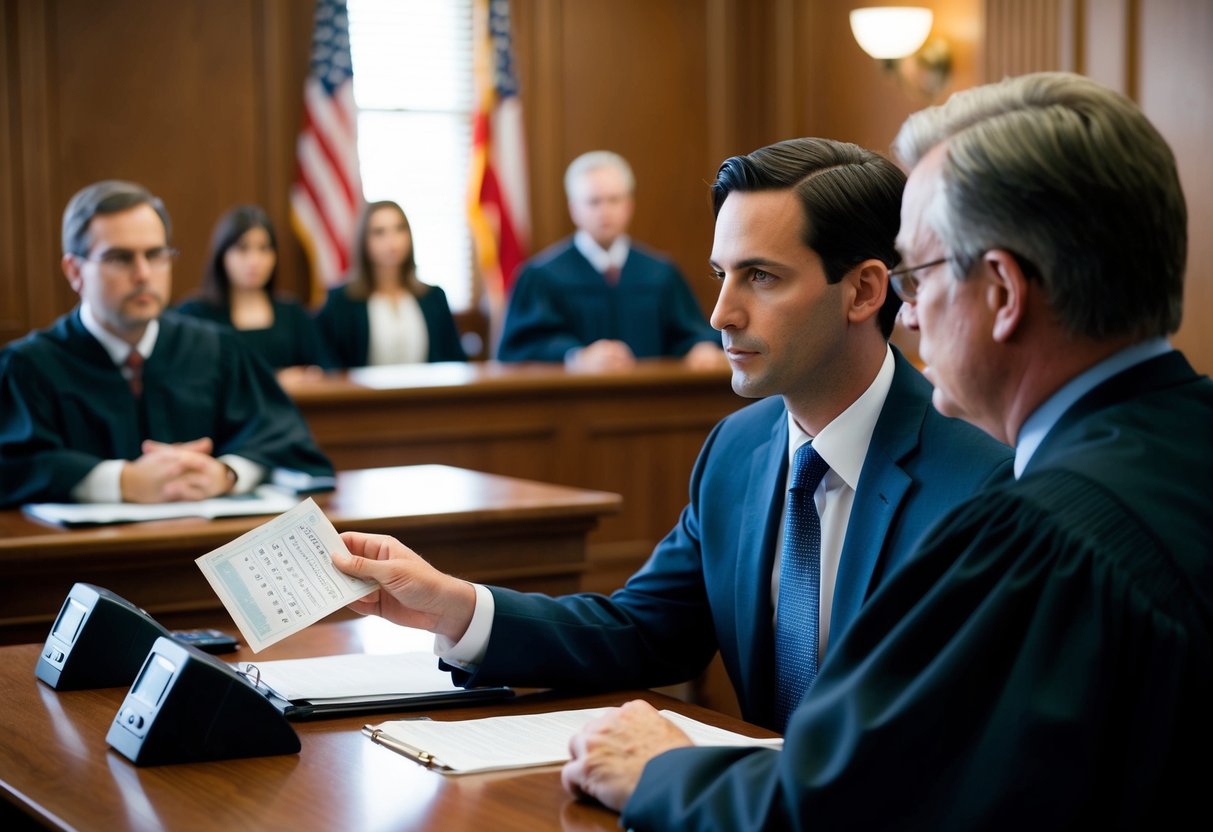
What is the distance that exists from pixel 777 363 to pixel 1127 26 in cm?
546

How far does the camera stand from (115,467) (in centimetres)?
400

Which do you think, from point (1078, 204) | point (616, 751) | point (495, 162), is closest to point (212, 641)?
point (616, 751)

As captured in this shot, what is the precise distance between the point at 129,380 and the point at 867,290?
2.82 m

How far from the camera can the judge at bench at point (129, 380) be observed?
14.0 ft

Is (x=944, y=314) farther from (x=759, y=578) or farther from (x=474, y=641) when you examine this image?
(x=474, y=641)

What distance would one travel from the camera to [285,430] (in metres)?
4.45

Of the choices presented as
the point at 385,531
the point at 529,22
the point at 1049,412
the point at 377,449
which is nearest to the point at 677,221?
the point at 529,22

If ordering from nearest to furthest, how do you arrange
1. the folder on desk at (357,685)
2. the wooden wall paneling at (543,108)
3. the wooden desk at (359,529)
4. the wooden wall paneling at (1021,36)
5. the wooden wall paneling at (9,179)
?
the folder on desk at (357,685), the wooden desk at (359,529), the wooden wall paneling at (1021,36), the wooden wall paneling at (9,179), the wooden wall paneling at (543,108)

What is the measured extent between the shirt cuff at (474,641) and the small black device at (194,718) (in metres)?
0.35

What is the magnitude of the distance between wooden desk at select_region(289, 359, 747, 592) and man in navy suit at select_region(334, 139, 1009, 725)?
363cm

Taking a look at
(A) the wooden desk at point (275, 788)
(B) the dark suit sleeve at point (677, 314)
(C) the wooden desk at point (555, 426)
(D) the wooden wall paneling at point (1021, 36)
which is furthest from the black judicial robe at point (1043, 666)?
(B) the dark suit sleeve at point (677, 314)

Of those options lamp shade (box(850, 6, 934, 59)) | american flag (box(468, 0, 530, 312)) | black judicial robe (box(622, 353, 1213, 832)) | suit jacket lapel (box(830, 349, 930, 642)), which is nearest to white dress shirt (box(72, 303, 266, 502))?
suit jacket lapel (box(830, 349, 930, 642))

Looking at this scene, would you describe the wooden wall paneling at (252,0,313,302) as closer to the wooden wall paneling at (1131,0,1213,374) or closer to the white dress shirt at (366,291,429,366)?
the white dress shirt at (366,291,429,366)

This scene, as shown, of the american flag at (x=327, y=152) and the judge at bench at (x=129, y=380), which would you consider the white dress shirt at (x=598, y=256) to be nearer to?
the american flag at (x=327, y=152)
